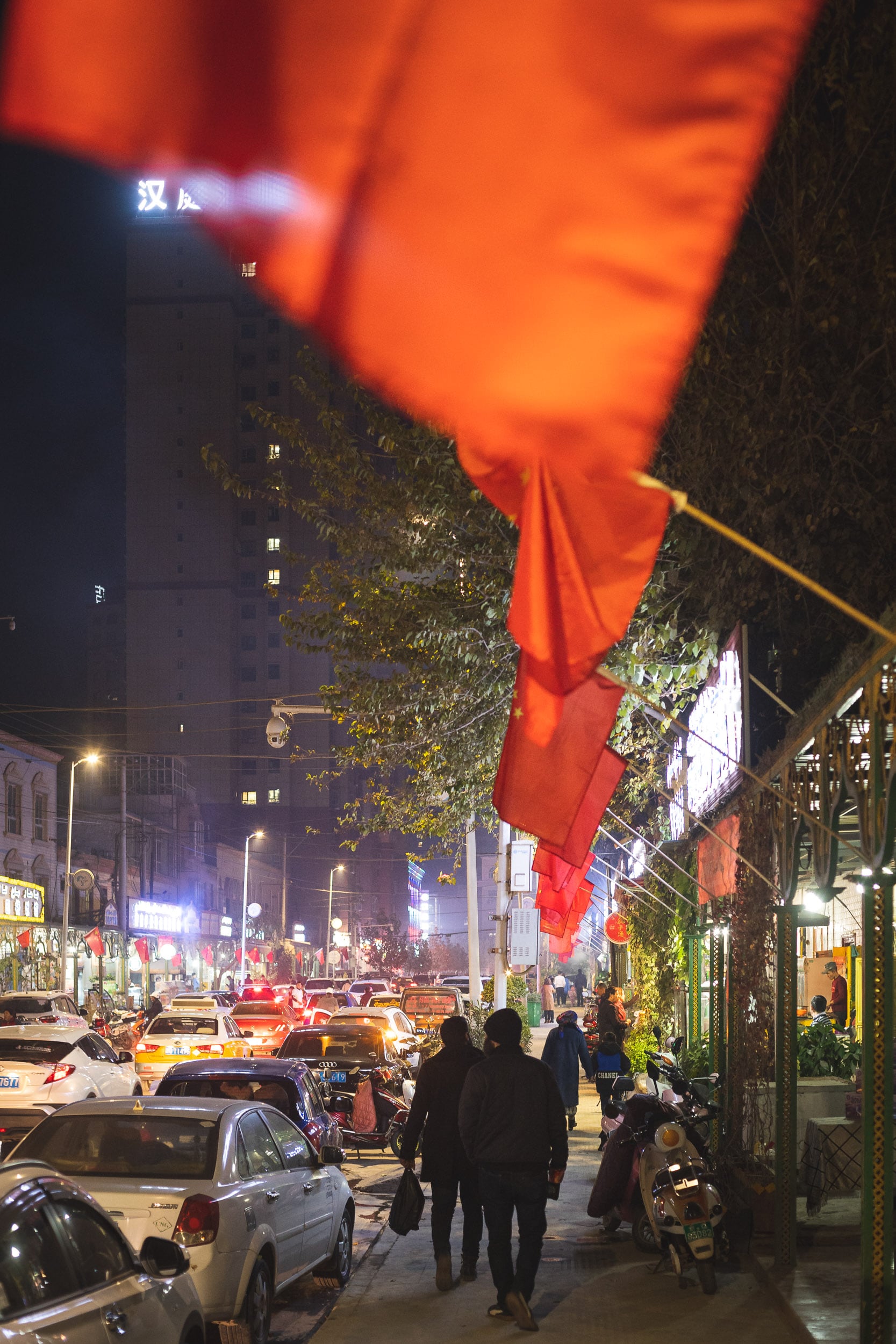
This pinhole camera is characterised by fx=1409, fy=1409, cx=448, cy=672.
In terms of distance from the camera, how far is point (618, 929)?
32000 mm

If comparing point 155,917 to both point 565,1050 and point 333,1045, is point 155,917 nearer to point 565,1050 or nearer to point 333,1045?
point 333,1045

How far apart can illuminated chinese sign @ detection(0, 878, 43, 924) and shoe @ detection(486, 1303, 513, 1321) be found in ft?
131

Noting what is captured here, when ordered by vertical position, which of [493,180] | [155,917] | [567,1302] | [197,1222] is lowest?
[155,917]

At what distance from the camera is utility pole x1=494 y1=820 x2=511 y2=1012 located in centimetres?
2428

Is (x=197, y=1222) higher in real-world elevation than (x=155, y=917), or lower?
higher

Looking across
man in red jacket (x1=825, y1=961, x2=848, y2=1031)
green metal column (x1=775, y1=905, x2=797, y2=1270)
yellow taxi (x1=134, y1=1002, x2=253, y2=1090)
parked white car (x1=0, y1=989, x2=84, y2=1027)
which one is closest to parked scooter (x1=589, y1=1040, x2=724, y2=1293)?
green metal column (x1=775, y1=905, x2=797, y2=1270)

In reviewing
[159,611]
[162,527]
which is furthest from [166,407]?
[159,611]

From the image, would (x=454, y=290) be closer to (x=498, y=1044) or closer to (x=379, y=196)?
(x=379, y=196)

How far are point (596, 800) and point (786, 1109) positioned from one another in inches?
108

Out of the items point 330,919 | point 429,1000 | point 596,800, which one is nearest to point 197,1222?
point 596,800

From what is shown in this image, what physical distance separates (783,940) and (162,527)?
120m

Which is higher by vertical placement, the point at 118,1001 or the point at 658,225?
the point at 658,225

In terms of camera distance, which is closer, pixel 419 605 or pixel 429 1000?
pixel 419 605

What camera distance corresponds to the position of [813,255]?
11531mm
